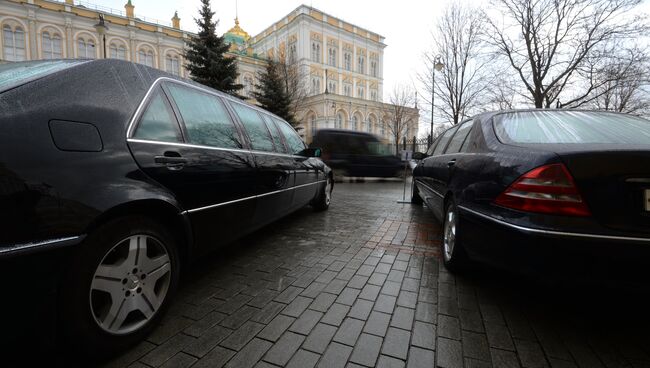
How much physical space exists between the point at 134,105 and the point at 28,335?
127 centimetres

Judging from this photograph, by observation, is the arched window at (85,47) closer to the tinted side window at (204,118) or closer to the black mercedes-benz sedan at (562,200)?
the tinted side window at (204,118)

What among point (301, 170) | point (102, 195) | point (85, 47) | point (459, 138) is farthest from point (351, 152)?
point (85, 47)

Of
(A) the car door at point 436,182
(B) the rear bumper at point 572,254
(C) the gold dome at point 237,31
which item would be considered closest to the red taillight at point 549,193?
(B) the rear bumper at point 572,254

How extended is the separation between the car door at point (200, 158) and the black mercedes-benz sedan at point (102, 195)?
10 millimetres

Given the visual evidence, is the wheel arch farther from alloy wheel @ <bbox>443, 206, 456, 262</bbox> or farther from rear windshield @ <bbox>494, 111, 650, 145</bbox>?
rear windshield @ <bbox>494, 111, 650, 145</bbox>

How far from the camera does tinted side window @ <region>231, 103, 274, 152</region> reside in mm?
3307

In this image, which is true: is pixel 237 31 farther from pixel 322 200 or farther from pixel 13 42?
pixel 322 200

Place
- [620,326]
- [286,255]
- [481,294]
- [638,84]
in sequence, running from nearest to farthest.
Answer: [620,326] → [481,294] → [286,255] → [638,84]

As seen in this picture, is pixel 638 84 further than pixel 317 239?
Yes

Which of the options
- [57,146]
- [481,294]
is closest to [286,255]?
[481,294]

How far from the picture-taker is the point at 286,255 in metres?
3.38

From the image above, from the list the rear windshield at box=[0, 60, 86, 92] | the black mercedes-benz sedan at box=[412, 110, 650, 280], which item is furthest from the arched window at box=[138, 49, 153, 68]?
the black mercedes-benz sedan at box=[412, 110, 650, 280]

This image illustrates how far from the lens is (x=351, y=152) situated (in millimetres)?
12148

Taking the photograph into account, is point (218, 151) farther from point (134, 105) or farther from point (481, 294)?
point (481, 294)
